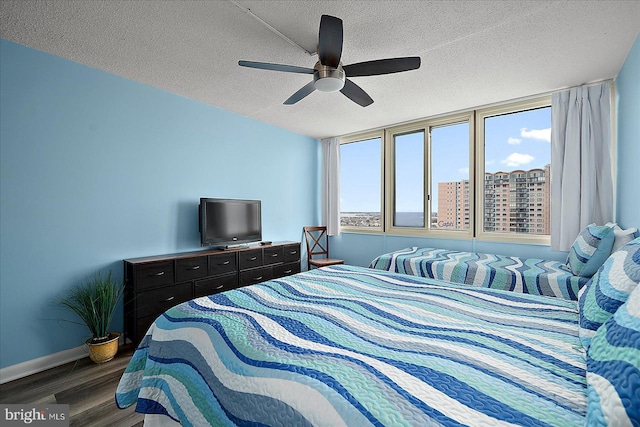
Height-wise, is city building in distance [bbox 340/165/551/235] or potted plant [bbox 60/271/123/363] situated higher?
city building in distance [bbox 340/165/551/235]

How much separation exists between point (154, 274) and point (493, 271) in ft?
11.0

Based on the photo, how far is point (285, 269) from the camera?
4.22 m

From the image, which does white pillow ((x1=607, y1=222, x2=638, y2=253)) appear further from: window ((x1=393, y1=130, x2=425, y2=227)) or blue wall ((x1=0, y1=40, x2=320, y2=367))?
blue wall ((x1=0, y1=40, x2=320, y2=367))

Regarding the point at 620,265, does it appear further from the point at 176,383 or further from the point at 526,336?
the point at 176,383

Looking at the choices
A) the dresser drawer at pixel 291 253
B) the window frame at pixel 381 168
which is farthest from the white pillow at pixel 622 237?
the dresser drawer at pixel 291 253

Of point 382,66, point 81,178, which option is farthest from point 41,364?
point 382,66

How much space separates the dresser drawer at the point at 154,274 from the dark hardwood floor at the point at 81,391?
2.22ft

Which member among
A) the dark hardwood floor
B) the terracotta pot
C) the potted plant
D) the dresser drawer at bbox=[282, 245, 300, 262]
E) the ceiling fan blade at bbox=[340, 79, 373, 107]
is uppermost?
the ceiling fan blade at bbox=[340, 79, 373, 107]

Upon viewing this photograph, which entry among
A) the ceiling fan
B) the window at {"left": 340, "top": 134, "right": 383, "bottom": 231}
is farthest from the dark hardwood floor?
the window at {"left": 340, "top": 134, "right": 383, "bottom": 231}

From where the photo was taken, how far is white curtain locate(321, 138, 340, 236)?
205 inches

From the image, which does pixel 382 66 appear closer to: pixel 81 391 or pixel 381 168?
pixel 381 168

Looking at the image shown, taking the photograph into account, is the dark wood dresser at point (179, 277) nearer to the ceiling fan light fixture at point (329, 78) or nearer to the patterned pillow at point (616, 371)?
the ceiling fan light fixture at point (329, 78)

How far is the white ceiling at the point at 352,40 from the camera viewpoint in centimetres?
193

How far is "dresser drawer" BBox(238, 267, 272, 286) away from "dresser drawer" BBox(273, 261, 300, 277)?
0.13m
